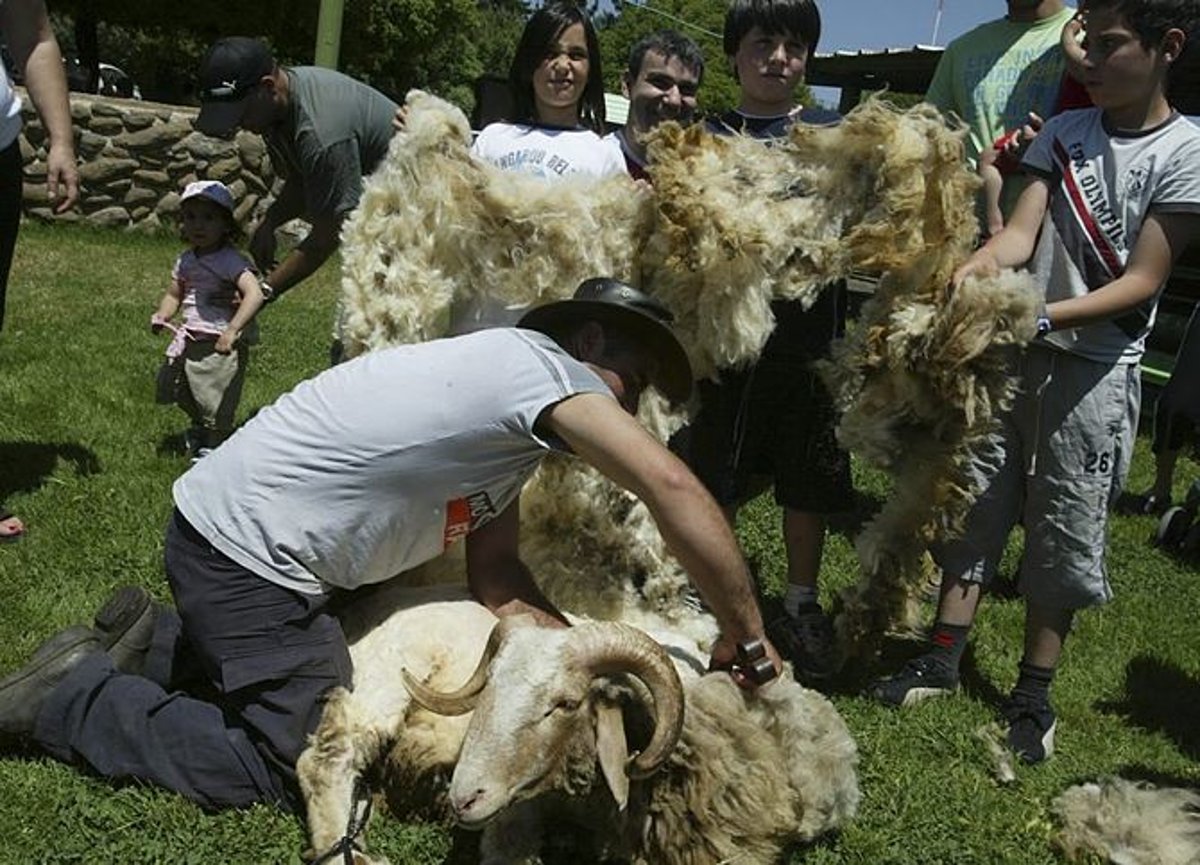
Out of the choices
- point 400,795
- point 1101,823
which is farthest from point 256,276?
point 1101,823

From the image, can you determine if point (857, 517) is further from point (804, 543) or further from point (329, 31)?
point (329, 31)

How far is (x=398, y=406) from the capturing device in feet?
9.05

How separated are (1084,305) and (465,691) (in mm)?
1967

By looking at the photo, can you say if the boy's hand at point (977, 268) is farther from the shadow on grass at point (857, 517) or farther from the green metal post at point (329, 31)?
the green metal post at point (329, 31)

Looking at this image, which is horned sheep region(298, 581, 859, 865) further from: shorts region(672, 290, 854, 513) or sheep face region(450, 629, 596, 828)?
shorts region(672, 290, 854, 513)

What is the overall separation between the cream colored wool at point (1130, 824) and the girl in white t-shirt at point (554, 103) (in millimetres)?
2375

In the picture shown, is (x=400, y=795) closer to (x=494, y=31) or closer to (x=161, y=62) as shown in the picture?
(x=161, y=62)

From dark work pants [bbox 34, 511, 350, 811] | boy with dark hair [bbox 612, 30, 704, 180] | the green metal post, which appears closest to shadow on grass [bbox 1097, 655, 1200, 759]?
boy with dark hair [bbox 612, 30, 704, 180]

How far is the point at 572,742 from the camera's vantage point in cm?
245

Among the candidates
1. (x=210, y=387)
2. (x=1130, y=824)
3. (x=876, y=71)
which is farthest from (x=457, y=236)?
(x=876, y=71)

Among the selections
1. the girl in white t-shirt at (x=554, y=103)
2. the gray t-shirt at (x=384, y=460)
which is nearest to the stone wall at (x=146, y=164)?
the girl in white t-shirt at (x=554, y=103)

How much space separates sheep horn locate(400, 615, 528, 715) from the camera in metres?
2.49

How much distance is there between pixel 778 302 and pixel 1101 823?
5.72 feet

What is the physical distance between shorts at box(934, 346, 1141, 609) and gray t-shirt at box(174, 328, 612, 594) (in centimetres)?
148
